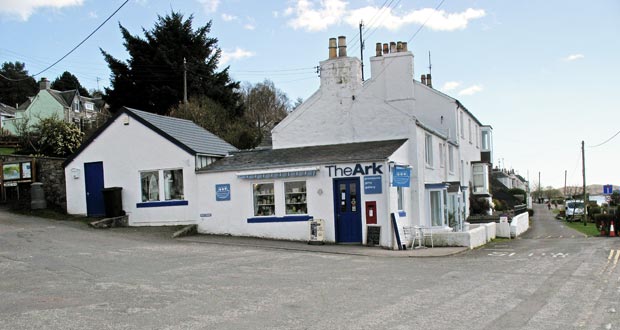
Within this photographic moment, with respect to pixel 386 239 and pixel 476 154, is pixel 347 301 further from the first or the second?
pixel 476 154

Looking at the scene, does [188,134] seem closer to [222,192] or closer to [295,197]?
[222,192]

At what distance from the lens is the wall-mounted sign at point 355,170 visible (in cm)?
1948

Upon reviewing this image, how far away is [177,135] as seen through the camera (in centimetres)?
2369

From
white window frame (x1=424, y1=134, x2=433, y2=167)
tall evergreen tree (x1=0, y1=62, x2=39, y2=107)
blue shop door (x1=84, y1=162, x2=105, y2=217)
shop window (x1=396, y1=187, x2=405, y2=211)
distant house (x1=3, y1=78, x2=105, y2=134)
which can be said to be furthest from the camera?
tall evergreen tree (x1=0, y1=62, x2=39, y2=107)

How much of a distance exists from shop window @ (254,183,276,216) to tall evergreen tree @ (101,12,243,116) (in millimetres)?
23003

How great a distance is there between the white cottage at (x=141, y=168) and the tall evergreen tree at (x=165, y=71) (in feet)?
61.3

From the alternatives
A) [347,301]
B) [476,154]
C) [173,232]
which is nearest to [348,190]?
[173,232]

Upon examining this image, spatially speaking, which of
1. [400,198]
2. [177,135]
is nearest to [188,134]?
→ [177,135]

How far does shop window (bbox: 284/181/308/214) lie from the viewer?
816 inches

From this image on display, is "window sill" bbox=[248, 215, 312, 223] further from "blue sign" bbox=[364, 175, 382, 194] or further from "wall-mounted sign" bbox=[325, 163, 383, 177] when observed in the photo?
"blue sign" bbox=[364, 175, 382, 194]

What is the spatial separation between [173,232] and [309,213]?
16.8 ft

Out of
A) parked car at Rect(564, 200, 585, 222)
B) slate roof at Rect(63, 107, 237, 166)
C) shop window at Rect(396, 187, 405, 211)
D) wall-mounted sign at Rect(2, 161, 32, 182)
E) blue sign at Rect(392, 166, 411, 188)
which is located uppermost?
slate roof at Rect(63, 107, 237, 166)

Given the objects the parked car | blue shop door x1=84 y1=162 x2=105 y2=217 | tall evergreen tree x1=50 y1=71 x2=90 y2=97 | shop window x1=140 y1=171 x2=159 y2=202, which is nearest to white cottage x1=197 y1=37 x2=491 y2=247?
shop window x1=140 y1=171 x2=159 y2=202

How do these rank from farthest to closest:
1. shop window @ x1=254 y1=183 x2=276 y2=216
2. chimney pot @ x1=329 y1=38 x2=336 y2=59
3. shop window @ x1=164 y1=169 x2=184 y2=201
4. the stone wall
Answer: the stone wall → chimney pot @ x1=329 y1=38 x2=336 y2=59 → shop window @ x1=164 y1=169 x2=184 y2=201 → shop window @ x1=254 y1=183 x2=276 y2=216
